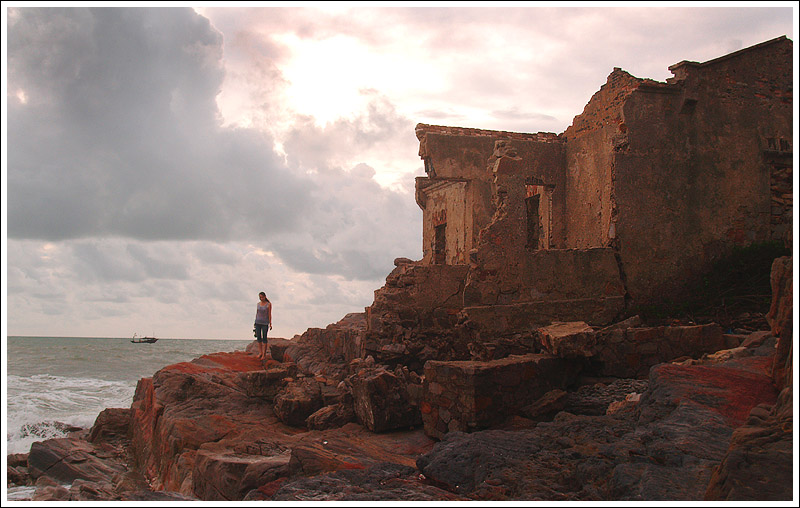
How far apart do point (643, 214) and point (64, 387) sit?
2359 centimetres

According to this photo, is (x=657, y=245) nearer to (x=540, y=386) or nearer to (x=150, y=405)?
(x=540, y=386)

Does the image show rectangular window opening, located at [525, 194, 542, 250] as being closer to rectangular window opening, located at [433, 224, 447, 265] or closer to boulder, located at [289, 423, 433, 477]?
rectangular window opening, located at [433, 224, 447, 265]

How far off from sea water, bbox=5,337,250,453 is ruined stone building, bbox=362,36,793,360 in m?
7.34

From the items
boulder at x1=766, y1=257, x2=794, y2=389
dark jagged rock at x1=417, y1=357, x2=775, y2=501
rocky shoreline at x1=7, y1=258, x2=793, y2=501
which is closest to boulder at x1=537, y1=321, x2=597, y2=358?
rocky shoreline at x1=7, y1=258, x2=793, y2=501

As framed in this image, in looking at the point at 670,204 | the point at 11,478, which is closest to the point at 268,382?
the point at 11,478

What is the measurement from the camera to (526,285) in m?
10.9

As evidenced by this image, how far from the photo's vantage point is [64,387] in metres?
25.2

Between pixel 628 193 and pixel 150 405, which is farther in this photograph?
pixel 628 193

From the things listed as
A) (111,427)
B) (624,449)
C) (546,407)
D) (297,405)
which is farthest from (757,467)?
(111,427)

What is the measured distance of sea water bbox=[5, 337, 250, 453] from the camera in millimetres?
16375

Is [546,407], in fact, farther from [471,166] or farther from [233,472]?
[471,166]

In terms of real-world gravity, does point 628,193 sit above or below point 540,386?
above

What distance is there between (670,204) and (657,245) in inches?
35.3

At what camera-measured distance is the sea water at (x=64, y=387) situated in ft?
53.7
